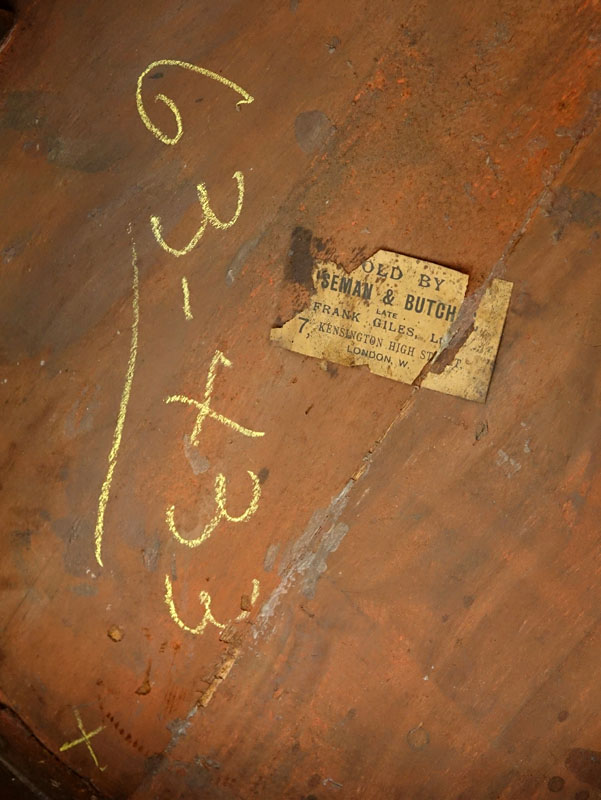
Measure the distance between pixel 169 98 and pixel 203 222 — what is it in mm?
355

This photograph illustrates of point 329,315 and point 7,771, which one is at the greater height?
point 329,315

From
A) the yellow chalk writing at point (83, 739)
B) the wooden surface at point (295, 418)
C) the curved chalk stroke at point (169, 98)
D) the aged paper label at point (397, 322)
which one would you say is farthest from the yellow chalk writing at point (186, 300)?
the yellow chalk writing at point (83, 739)

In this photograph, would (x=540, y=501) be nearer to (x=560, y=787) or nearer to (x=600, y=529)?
(x=600, y=529)

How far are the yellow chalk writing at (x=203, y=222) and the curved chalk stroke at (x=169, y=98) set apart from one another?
Answer: 0.54 ft

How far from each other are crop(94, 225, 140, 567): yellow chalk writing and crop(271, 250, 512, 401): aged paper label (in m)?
0.40

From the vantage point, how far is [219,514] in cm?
186

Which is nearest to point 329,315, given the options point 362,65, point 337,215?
point 337,215

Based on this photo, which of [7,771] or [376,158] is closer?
[376,158]

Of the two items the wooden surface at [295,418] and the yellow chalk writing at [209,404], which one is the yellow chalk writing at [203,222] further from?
the yellow chalk writing at [209,404]

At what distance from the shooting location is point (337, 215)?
1.78 m

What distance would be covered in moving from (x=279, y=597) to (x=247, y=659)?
8.6 inches

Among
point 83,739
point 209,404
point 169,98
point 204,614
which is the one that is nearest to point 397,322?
point 209,404

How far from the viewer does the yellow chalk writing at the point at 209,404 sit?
71.9 inches

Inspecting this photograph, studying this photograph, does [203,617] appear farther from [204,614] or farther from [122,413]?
[122,413]
